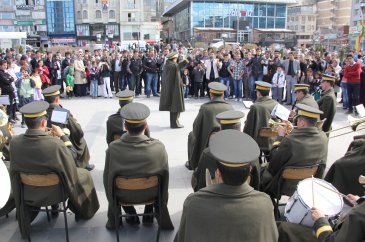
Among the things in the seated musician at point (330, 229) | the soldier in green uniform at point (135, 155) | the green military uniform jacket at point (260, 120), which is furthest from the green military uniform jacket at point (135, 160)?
the green military uniform jacket at point (260, 120)

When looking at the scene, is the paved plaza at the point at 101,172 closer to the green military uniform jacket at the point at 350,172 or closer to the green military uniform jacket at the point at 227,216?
the green military uniform jacket at the point at 350,172

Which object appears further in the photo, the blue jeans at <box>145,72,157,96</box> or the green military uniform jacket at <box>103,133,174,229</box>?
the blue jeans at <box>145,72,157,96</box>

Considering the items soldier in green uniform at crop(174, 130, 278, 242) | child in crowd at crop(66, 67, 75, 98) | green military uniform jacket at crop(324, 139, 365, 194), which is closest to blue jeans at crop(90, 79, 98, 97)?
child in crowd at crop(66, 67, 75, 98)

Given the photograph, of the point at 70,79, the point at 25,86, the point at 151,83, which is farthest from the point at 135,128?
the point at 70,79

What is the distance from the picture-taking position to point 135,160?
383 centimetres

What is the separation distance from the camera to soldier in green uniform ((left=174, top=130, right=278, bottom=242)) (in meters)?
2.21

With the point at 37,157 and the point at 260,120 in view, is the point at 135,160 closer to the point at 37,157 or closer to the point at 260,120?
the point at 37,157

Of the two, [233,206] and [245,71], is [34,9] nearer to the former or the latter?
[245,71]

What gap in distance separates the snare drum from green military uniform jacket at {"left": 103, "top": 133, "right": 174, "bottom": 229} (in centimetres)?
145

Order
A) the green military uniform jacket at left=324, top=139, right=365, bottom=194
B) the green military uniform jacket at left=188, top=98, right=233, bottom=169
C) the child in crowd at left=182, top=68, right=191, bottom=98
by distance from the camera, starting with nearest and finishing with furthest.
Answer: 1. the green military uniform jacket at left=324, top=139, right=365, bottom=194
2. the green military uniform jacket at left=188, top=98, right=233, bottom=169
3. the child in crowd at left=182, top=68, right=191, bottom=98

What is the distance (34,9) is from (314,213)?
83386 millimetres

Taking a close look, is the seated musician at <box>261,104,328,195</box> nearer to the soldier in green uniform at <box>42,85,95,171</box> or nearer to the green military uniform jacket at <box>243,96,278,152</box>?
the green military uniform jacket at <box>243,96,278,152</box>

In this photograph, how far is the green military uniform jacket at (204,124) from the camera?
5.62m

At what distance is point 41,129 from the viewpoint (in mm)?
4102
